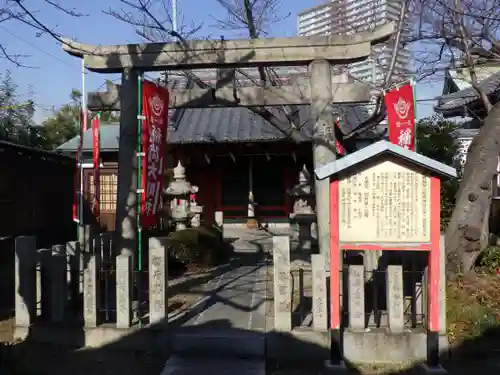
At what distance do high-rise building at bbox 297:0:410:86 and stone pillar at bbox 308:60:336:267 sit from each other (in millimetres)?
3375

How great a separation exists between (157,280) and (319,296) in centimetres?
186

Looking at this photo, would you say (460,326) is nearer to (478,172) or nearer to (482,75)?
(478,172)

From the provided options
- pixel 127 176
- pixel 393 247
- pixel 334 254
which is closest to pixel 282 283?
pixel 334 254

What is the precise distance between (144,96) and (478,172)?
202 inches

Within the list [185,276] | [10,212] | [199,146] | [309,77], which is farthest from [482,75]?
[10,212]

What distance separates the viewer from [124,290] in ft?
18.5

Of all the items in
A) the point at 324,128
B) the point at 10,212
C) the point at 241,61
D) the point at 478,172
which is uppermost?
the point at 241,61

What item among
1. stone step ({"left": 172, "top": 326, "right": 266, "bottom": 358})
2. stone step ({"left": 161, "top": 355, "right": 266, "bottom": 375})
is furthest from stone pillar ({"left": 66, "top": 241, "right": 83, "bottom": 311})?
stone step ({"left": 161, "top": 355, "right": 266, "bottom": 375})

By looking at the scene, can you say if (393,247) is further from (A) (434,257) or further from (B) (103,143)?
(B) (103,143)

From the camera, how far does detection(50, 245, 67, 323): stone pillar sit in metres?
5.93

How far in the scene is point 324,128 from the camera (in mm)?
7379

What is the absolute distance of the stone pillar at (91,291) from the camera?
5.72 m

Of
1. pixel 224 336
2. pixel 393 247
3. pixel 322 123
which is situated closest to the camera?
pixel 393 247

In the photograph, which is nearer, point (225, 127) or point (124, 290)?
point (124, 290)
